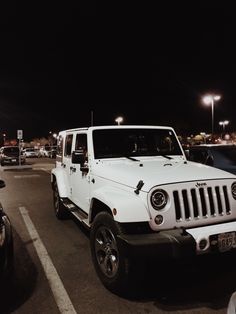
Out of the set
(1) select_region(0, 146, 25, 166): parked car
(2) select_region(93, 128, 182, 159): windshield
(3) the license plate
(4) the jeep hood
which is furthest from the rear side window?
(1) select_region(0, 146, 25, 166): parked car

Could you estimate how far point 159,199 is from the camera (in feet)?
13.3

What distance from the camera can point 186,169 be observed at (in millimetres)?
4859

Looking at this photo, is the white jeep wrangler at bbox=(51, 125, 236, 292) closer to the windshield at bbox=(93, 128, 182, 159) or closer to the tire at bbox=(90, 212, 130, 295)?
the tire at bbox=(90, 212, 130, 295)

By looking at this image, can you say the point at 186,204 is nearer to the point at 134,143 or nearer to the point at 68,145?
the point at 134,143

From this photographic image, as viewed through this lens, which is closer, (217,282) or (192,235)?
(192,235)

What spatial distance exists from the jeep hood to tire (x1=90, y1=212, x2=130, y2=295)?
550mm

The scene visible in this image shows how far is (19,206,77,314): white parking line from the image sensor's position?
3910mm

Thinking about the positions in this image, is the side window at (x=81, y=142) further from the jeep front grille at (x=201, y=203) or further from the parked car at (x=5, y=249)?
the jeep front grille at (x=201, y=203)

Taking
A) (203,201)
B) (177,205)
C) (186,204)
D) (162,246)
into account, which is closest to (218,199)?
(203,201)

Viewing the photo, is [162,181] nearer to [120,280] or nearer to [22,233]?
[120,280]

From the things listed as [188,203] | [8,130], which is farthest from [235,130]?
[188,203]

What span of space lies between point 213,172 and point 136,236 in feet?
4.82

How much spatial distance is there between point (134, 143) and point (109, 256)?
7.34 feet

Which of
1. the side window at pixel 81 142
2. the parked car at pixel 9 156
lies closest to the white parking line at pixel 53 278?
the side window at pixel 81 142
